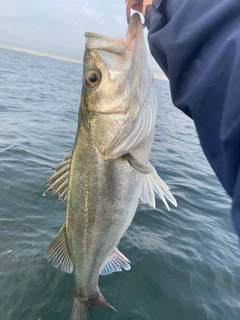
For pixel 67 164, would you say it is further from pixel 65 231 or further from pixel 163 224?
pixel 163 224

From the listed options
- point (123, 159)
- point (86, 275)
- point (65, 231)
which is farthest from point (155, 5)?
point (86, 275)

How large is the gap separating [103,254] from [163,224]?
3333 mm

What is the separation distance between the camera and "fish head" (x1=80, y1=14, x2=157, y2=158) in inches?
79.7

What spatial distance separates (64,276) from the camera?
3994 millimetres

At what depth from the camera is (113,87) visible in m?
2.09

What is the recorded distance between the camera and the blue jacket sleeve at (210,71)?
116 cm

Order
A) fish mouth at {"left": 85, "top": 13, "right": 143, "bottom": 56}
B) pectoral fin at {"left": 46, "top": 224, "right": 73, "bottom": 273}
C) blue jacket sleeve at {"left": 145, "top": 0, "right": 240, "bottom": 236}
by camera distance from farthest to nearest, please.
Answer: pectoral fin at {"left": 46, "top": 224, "right": 73, "bottom": 273} → fish mouth at {"left": 85, "top": 13, "right": 143, "bottom": 56} → blue jacket sleeve at {"left": 145, "top": 0, "right": 240, "bottom": 236}

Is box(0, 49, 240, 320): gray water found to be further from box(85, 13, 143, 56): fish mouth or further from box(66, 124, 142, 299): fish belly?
box(85, 13, 143, 56): fish mouth

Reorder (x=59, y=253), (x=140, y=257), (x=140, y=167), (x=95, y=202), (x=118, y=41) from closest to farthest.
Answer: (x=118, y=41) → (x=140, y=167) → (x=95, y=202) → (x=59, y=253) → (x=140, y=257)

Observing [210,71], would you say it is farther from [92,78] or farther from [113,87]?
[92,78]

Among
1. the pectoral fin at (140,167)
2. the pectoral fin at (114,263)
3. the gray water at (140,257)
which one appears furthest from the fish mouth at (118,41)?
the gray water at (140,257)

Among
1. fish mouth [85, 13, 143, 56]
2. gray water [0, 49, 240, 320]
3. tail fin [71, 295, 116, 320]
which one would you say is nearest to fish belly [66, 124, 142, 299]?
tail fin [71, 295, 116, 320]

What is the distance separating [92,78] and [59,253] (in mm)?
1628

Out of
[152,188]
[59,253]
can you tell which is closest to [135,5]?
[152,188]
